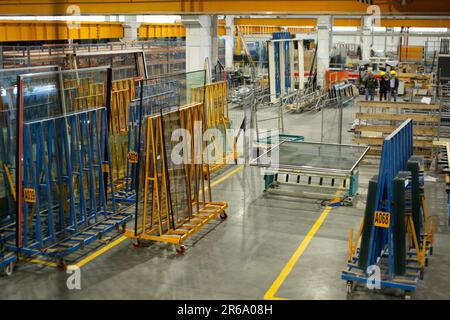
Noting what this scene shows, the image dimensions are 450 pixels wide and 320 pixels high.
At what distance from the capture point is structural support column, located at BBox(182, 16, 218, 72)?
16.2 meters

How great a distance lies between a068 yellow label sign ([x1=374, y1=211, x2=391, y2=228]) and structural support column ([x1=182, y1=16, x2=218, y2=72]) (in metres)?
10.5

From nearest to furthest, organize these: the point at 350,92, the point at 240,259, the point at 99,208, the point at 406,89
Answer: the point at 240,259, the point at 99,208, the point at 350,92, the point at 406,89

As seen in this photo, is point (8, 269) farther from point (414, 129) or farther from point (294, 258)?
point (414, 129)

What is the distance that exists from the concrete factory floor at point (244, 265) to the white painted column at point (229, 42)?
2130cm

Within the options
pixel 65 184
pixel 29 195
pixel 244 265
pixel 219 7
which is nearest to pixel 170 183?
pixel 65 184

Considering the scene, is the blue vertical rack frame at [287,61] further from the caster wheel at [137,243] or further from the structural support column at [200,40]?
the caster wheel at [137,243]

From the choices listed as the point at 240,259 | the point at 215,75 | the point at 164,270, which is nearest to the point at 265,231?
the point at 240,259

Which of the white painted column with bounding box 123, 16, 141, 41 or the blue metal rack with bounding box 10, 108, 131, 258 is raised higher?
the white painted column with bounding box 123, 16, 141, 41

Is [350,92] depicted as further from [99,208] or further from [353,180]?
[99,208]

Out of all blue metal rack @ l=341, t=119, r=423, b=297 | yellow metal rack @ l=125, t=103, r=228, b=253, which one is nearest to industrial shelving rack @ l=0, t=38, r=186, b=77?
yellow metal rack @ l=125, t=103, r=228, b=253

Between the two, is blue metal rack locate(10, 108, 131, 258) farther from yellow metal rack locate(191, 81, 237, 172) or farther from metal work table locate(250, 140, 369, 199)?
yellow metal rack locate(191, 81, 237, 172)

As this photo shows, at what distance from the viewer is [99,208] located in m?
9.45
